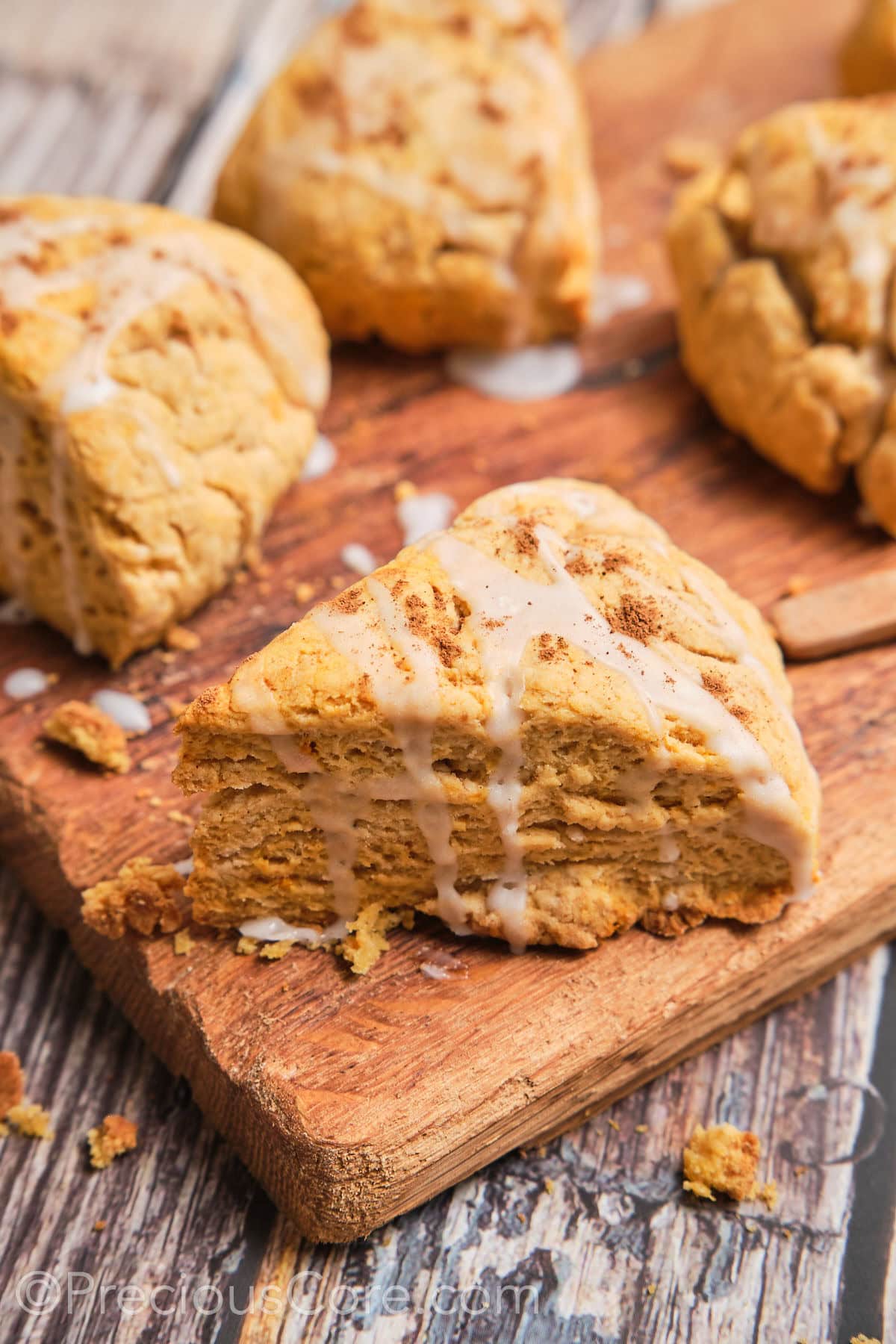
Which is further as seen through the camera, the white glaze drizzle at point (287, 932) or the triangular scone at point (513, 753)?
the white glaze drizzle at point (287, 932)

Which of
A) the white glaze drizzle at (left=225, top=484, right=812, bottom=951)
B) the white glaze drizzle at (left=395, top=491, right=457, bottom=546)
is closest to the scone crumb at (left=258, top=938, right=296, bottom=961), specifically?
the white glaze drizzle at (left=225, top=484, right=812, bottom=951)

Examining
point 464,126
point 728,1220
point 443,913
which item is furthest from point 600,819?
point 464,126

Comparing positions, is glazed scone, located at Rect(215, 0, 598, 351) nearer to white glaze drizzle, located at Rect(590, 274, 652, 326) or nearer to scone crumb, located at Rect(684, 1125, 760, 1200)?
white glaze drizzle, located at Rect(590, 274, 652, 326)

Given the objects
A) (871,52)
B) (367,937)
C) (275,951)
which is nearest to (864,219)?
(871,52)

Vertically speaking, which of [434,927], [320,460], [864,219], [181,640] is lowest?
[434,927]

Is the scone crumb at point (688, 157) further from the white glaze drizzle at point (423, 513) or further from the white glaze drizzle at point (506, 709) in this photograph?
the white glaze drizzle at point (506, 709)

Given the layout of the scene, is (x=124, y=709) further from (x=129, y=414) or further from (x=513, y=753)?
(x=513, y=753)

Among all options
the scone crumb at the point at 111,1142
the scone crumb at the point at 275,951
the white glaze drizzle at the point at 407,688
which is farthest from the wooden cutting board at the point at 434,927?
the white glaze drizzle at the point at 407,688
